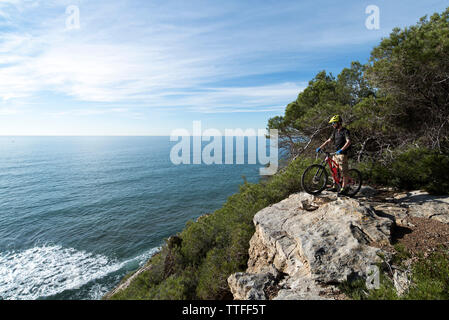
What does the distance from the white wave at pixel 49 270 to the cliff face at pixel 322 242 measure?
1733 cm

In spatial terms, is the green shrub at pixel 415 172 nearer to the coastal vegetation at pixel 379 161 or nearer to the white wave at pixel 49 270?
the coastal vegetation at pixel 379 161

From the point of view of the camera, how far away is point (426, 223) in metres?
5.94

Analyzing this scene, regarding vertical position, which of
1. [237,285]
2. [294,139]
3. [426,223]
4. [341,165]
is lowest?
[237,285]

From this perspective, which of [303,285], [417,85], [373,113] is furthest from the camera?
[373,113]

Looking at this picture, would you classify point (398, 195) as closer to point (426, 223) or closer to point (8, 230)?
point (426, 223)

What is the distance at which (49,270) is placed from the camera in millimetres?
20141

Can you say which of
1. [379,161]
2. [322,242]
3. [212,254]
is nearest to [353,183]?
[322,242]

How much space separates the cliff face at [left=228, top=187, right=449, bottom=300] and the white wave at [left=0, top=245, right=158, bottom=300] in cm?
1733

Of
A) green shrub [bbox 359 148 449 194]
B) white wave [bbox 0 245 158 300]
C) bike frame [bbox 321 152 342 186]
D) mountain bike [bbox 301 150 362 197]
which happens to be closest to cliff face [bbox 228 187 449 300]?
mountain bike [bbox 301 150 362 197]

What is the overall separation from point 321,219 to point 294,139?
1244 centimetres

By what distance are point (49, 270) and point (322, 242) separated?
85.5 feet

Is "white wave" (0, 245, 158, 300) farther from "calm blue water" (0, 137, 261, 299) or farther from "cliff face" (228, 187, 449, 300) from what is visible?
"cliff face" (228, 187, 449, 300)

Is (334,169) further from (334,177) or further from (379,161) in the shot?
(379,161)
